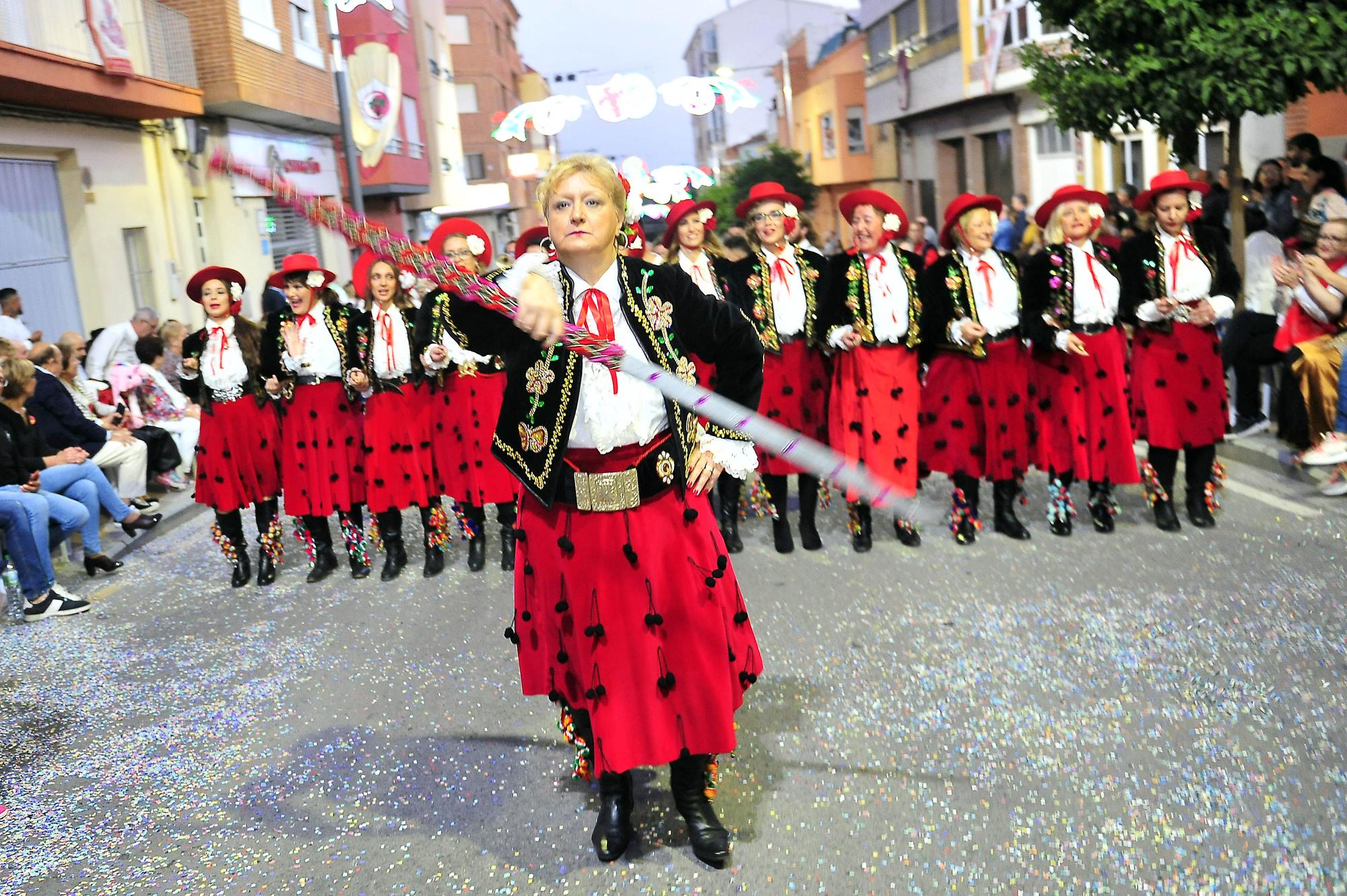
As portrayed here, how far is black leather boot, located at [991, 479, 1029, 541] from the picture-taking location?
24.0ft

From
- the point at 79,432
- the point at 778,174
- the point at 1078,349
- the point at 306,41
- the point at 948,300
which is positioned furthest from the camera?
the point at 778,174

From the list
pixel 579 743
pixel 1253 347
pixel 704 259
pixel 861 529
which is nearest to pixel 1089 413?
pixel 861 529

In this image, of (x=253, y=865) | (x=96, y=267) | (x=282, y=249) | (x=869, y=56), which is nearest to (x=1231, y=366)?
(x=253, y=865)

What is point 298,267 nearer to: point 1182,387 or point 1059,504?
point 1059,504

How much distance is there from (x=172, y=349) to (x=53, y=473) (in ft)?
15.0

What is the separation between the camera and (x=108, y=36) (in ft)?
49.3

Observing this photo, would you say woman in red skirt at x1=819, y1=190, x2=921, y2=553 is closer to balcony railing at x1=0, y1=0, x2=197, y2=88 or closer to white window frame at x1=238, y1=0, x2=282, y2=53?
balcony railing at x1=0, y1=0, x2=197, y2=88

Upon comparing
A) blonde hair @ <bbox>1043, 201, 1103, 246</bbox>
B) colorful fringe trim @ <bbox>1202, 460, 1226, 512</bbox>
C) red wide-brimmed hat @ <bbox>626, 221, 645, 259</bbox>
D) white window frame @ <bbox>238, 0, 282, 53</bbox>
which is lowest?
colorful fringe trim @ <bbox>1202, 460, 1226, 512</bbox>

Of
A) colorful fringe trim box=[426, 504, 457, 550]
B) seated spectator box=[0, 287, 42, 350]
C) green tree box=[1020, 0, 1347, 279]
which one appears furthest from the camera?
seated spectator box=[0, 287, 42, 350]

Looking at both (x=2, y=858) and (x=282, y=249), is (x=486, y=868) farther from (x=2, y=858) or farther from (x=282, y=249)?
(x=282, y=249)

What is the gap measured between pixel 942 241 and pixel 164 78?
13543 millimetres

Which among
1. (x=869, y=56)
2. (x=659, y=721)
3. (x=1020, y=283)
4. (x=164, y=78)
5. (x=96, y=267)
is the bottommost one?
(x=659, y=721)

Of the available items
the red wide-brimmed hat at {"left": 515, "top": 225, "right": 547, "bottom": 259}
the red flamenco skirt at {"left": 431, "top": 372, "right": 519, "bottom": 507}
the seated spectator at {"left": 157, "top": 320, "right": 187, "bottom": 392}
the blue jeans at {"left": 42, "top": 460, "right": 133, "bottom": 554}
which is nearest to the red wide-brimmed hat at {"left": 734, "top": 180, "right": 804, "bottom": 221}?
the red wide-brimmed hat at {"left": 515, "top": 225, "right": 547, "bottom": 259}

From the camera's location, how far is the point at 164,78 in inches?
666
